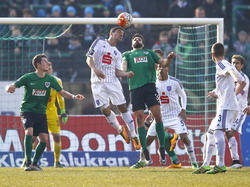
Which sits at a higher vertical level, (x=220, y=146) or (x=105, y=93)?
(x=105, y=93)

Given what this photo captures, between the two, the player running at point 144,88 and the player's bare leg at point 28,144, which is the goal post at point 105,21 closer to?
the player running at point 144,88

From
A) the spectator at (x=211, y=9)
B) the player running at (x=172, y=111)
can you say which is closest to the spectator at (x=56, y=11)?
the spectator at (x=211, y=9)

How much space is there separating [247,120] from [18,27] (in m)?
6.37

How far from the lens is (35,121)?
10.9 m

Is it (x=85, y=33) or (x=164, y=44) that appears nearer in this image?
(x=85, y=33)

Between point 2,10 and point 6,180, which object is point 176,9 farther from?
point 6,180

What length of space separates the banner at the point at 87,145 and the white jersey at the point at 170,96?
184 cm

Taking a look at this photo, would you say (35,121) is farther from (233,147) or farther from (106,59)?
(233,147)

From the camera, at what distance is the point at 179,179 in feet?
28.9

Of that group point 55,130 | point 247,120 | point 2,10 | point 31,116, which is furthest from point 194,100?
point 2,10

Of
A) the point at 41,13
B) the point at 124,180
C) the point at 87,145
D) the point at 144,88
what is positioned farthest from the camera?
the point at 41,13

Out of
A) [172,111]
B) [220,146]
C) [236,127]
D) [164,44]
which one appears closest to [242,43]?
[164,44]

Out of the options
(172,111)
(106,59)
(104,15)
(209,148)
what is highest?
(104,15)

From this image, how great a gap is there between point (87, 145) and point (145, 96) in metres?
3.31
